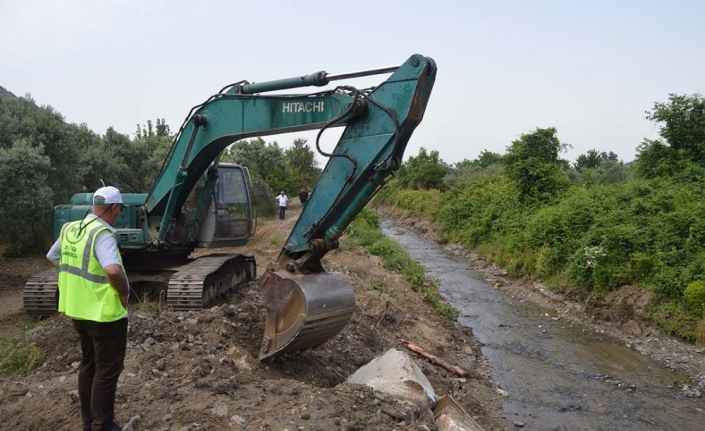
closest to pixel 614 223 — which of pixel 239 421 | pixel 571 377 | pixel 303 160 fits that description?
pixel 571 377

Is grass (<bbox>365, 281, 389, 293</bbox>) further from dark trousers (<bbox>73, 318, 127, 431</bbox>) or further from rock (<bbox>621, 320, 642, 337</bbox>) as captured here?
dark trousers (<bbox>73, 318, 127, 431</bbox>)

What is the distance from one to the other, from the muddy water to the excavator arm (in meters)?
3.01

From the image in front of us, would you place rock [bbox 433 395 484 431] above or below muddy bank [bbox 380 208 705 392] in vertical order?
above

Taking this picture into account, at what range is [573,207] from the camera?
1517 centimetres

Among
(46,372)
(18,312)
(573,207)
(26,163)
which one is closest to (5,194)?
(26,163)

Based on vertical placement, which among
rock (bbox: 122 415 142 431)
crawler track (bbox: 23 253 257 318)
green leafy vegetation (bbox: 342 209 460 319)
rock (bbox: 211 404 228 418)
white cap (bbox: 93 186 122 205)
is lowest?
green leafy vegetation (bbox: 342 209 460 319)

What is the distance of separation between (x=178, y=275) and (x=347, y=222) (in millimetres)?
2799

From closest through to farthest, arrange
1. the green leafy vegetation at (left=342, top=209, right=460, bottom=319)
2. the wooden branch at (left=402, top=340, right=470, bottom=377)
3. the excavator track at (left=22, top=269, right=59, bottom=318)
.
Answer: the excavator track at (left=22, top=269, right=59, bottom=318) < the wooden branch at (left=402, top=340, right=470, bottom=377) < the green leafy vegetation at (left=342, top=209, right=460, bottom=319)

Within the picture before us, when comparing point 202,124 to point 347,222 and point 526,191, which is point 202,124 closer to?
point 347,222

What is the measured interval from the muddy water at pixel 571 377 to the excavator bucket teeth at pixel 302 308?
2766mm

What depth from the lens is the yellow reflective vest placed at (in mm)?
3709

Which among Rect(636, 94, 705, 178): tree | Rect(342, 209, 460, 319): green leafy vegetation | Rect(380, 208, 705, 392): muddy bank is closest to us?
Rect(380, 208, 705, 392): muddy bank

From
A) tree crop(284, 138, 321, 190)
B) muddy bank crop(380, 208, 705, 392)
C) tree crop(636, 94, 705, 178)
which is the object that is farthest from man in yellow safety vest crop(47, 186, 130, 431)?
Answer: tree crop(284, 138, 321, 190)

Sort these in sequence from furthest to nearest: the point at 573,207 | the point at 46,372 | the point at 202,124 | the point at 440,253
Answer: the point at 440,253 → the point at 573,207 → the point at 202,124 → the point at 46,372
